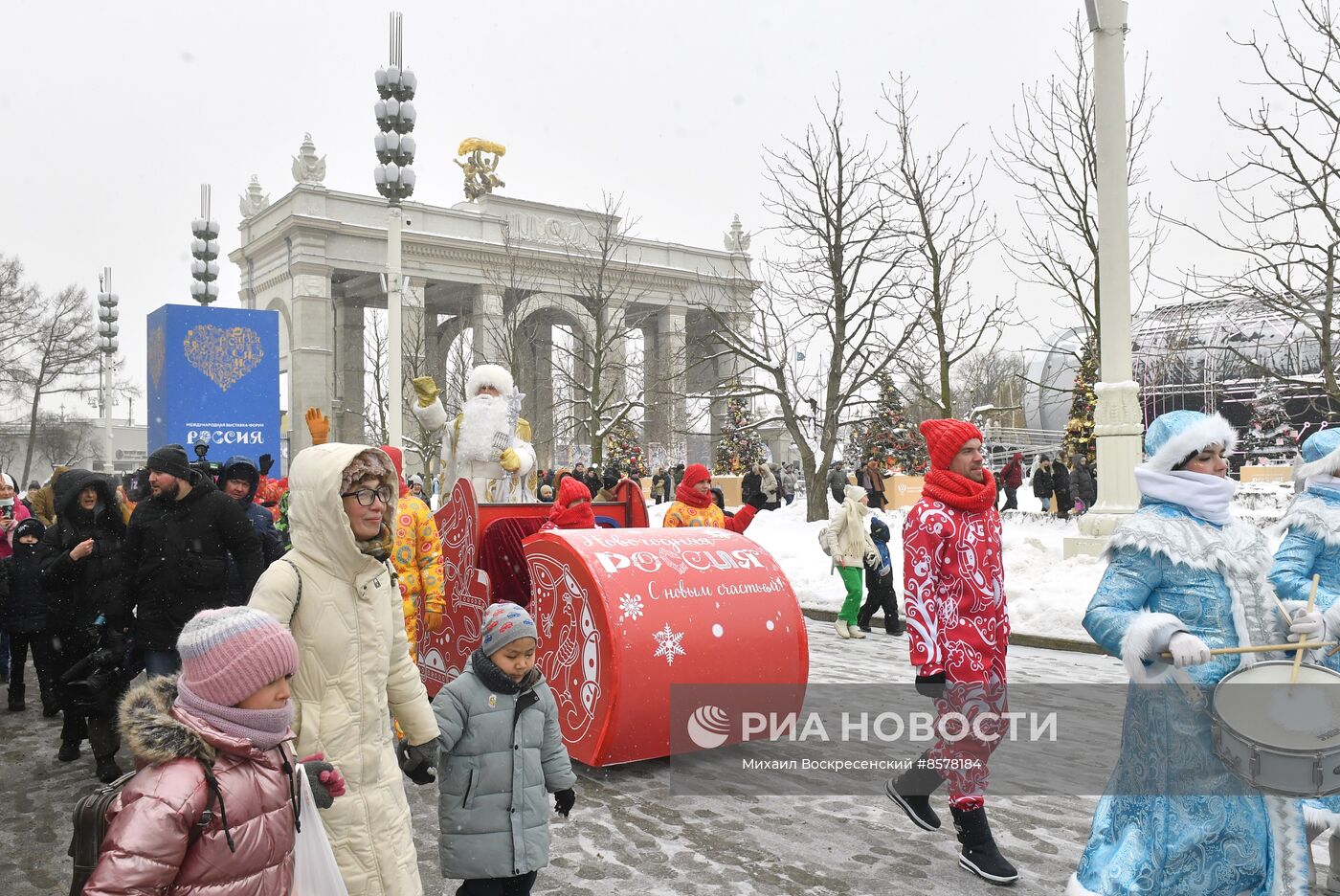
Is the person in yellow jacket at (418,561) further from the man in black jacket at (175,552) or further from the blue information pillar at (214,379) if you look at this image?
the blue information pillar at (214,379)

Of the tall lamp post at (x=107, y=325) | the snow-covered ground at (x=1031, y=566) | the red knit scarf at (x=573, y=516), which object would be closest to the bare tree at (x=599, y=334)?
the snow-covered ground at (x=1031, y=566)

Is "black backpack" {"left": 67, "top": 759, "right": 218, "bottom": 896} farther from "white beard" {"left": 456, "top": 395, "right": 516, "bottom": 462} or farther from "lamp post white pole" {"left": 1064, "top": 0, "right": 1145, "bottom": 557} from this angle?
"lamp post white pole" {"left": 1064, "top": 0, "right": 1145, "bottom": 557}

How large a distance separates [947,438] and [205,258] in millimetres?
21121

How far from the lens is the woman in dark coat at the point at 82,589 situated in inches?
239

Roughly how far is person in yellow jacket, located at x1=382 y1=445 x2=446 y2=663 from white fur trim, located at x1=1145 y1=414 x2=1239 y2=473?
13.3 feet

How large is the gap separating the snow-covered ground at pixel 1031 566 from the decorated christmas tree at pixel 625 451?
12015 millimetres

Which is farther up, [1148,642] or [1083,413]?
[1083,413]

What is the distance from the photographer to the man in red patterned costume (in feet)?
14.5

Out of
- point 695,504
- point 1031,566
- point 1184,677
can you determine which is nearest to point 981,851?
point 1184,677

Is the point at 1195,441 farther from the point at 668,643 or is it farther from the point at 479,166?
the point at 479,166

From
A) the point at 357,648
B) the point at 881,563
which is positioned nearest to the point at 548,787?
the point at 357,648

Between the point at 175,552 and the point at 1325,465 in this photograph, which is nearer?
the point at 1325,465

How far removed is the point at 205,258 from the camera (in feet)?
72.8

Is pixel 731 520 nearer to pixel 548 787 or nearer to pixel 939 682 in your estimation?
pixel 939 682
